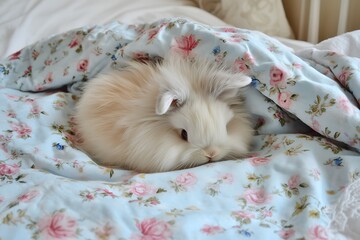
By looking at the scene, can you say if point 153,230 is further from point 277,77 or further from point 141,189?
point 277,77

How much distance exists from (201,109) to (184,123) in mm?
52

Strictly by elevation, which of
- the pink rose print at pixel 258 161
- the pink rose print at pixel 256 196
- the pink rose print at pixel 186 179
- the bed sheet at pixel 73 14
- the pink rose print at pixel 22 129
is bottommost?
the pink rose print at pixel 256 196

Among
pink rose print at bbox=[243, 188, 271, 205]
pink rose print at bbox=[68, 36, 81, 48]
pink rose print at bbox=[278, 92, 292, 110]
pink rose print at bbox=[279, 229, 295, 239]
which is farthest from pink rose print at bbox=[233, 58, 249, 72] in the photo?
pink rose print at bbox=[68, 36, 81, 48]

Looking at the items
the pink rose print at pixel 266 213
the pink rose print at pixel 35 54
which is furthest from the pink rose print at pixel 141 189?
the pink rose print at pixel 35 54

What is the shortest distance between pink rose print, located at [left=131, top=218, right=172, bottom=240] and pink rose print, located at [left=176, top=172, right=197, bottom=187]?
15cm

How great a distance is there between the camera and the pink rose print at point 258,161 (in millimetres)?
986

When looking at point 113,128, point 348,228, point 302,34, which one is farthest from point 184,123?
point 302,34

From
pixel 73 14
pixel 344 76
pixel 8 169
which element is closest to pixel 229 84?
pixel 344 76

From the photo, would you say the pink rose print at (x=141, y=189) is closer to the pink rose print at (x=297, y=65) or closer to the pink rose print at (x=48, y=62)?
the pink rose print at (x=297, y=65)

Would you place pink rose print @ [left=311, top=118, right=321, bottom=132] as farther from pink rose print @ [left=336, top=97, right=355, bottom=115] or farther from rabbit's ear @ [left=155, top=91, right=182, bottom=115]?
rabbit's ear @ [left=155, top=91, right=182, bottom=115]

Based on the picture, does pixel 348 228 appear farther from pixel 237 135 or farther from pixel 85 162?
pixel 85 162

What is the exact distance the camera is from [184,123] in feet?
3.36

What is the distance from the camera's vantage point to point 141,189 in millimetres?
922

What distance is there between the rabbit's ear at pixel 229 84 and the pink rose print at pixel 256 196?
0.84ft
